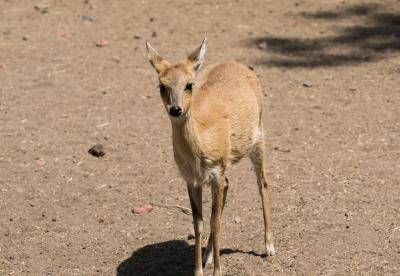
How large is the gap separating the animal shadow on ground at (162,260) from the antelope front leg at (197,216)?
239mm

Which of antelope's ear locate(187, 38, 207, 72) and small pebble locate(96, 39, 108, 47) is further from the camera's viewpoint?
small pebble locate(96, 39, 108, 47)

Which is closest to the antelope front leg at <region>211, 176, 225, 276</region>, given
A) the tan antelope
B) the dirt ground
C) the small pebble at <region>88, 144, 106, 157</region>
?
the tan antelope

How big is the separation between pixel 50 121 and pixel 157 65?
360 cm

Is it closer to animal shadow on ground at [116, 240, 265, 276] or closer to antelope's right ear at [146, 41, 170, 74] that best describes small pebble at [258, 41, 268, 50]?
animal shadow on ground at [116, 240, 265, 276]

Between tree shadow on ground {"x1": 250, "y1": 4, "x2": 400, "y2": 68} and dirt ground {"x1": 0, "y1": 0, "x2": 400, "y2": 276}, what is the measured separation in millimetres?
30

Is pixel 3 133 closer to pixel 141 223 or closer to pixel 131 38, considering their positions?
pixel 141 223

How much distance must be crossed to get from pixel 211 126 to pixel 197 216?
70 cm

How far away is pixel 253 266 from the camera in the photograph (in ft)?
19.9

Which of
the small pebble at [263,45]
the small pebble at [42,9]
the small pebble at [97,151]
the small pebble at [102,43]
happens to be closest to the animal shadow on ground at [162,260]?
the small pebble at [97,151]

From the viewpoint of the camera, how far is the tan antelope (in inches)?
211

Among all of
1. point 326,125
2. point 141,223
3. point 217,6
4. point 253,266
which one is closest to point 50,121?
point 141,223

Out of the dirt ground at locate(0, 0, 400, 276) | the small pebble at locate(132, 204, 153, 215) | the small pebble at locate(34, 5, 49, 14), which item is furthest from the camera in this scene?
the small pebble at locate(34, 5, 49, 14)

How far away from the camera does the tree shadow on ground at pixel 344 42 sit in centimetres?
1062

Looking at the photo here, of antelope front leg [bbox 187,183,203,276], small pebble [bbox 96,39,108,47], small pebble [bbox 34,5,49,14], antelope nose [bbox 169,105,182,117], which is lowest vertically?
small pebble [bbox 34,5,49,14]
